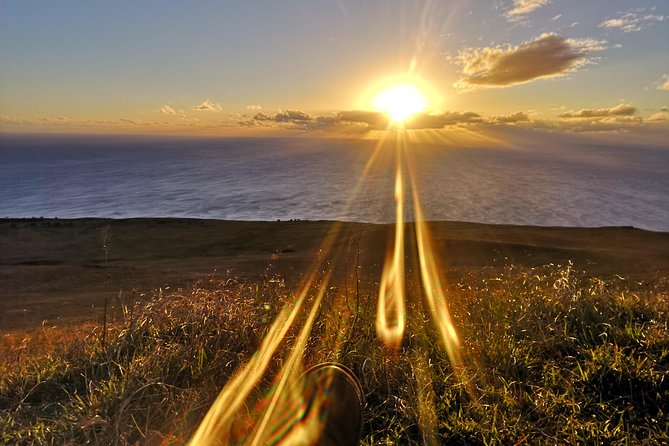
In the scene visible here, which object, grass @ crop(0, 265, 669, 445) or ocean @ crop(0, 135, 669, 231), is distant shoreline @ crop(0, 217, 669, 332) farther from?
ocean @ crop(0, 135, 669, 231)

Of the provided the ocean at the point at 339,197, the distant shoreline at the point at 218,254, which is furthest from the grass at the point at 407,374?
the ocean at the point at 339,197

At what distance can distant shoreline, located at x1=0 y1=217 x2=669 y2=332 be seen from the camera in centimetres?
1352

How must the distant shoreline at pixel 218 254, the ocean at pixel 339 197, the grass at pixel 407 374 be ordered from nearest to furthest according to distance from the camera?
the grass at pixel 407 374
the distant shoreline at pixel 218 254
the ocean at pixel 339 197

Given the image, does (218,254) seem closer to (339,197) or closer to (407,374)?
(407,374)

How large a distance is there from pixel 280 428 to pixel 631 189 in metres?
84.7

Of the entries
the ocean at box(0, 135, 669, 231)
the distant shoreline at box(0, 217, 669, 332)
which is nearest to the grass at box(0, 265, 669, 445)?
the distant shoreline at box(0, 217, 669, 332)

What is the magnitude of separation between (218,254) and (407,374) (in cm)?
2252

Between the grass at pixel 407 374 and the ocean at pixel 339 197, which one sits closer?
the grass at pixel 407 374

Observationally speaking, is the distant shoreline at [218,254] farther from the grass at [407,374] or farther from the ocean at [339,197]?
the ocean at [339,197]

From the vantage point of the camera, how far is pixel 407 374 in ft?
10.5

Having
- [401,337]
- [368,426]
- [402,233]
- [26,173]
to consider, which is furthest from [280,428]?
[26,173]

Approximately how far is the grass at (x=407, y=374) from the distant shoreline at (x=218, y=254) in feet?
16.2

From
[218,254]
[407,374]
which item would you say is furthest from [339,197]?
[407,374]

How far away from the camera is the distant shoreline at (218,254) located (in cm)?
1352
